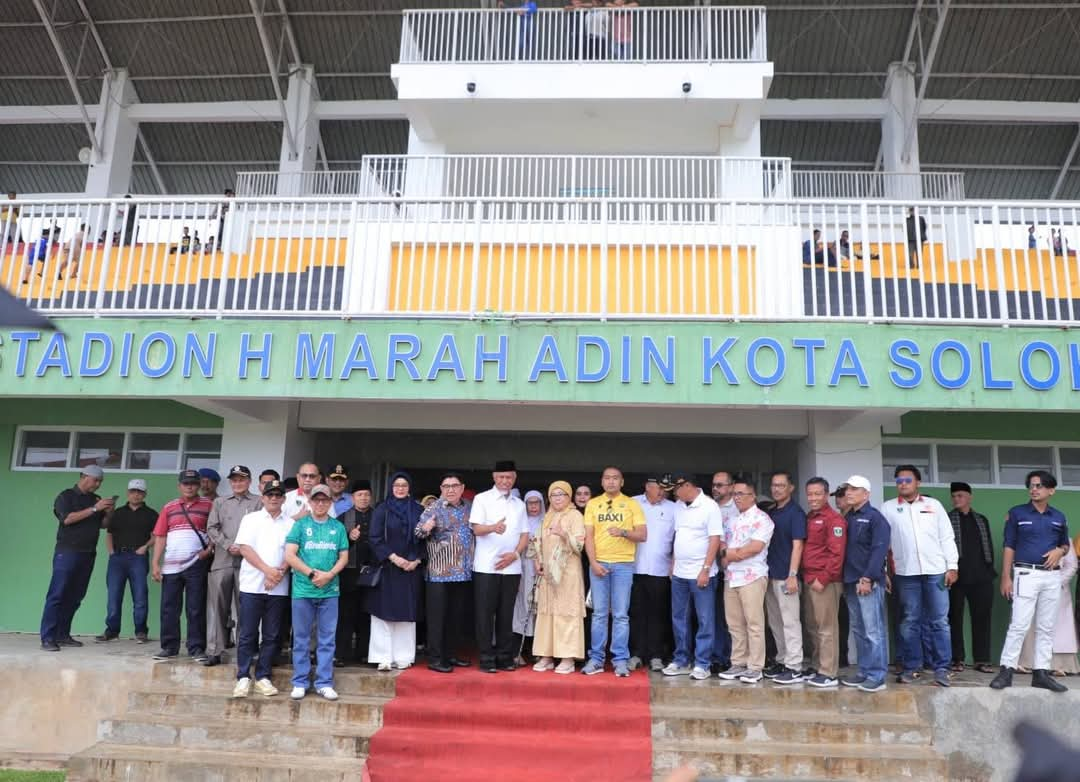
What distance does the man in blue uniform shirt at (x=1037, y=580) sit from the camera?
6605mm

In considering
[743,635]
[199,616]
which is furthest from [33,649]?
[743,635]

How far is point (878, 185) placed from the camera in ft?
65.2

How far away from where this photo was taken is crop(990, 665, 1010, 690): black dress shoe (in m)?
6.52

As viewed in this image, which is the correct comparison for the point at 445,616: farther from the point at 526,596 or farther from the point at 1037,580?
the point at 1037,580

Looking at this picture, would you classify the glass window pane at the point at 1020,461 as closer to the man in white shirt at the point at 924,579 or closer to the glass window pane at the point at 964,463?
the glass window pane at the point at 964,463

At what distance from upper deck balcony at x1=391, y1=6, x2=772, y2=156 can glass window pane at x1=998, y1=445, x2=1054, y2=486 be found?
300 inches

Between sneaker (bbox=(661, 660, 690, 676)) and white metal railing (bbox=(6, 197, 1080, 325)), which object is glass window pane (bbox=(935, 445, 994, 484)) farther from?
sneaker (bbox=(661, 660, 690, 676))

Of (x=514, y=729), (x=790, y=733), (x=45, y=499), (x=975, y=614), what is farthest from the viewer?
(x=45, y=499)

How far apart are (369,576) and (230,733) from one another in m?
1.53

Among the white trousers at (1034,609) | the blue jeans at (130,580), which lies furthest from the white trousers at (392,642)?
the white trousers at (1034,609)

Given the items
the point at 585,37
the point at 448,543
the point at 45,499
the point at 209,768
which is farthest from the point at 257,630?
the point at 585,37

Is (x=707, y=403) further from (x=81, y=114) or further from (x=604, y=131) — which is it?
(x=81, y=114)

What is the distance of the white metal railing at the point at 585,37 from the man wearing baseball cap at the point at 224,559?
964 cm

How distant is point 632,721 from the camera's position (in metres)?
6.14
